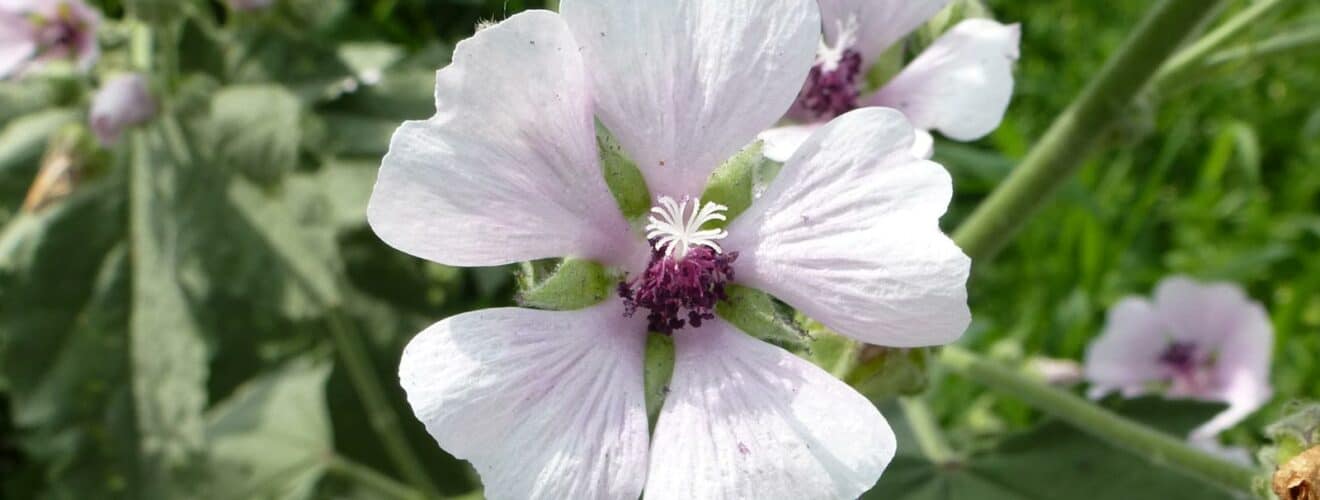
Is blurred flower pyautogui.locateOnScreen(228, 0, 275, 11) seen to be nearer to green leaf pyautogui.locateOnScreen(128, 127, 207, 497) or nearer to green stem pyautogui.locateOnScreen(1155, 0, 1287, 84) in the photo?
green leaf pyautogui.locateOnScreen(128, 127, 207, 497)

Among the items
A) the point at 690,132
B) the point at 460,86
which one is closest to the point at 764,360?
the point at 690,132

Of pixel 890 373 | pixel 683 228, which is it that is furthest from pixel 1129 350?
pixel 683 228

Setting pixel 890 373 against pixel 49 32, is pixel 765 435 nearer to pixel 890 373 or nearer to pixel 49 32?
pixel 890 373

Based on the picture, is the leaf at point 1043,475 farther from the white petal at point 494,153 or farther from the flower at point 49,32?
the flower at point 49,32

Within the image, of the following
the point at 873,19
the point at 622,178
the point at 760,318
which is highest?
the point at 873,19

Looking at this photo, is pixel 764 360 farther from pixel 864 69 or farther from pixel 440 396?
pixel 864 69
